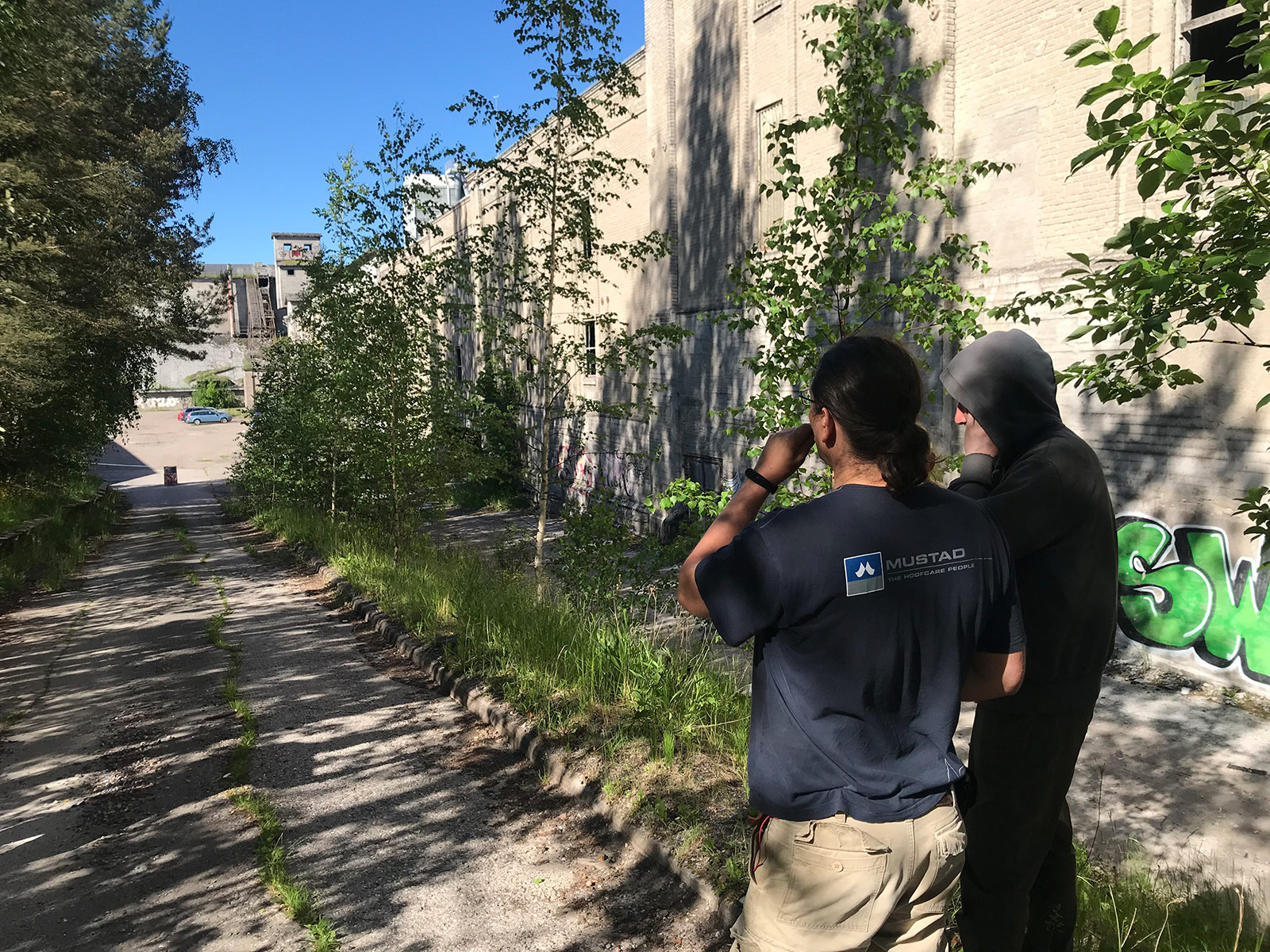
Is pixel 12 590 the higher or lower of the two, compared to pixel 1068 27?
lower

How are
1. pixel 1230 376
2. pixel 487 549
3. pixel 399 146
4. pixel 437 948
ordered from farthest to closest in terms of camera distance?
pixel 487 549, pixel 399 146, pixel 1230 376, pixel 437 948

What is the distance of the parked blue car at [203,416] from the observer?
212ft

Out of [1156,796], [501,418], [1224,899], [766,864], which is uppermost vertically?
[501,418]

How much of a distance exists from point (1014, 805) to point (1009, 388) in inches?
46.7

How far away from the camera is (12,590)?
13234 millimetres

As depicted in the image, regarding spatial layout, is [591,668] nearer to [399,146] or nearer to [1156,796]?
[1156,796]

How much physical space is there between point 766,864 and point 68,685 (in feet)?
26.7

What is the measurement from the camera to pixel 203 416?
64750mm

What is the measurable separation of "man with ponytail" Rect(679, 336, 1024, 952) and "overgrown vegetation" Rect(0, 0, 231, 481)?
696cm

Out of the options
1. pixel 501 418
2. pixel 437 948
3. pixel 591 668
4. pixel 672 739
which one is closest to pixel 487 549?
pixel 501 418

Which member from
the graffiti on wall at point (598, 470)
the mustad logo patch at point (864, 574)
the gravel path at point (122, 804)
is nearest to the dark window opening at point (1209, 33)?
the mustad logo patch at point (864, 574)

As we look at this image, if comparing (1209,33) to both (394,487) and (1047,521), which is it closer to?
(1047,521)

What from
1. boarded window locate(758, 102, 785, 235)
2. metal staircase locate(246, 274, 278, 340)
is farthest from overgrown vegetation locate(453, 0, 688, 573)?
metal staircase locate(246, 274, 278, 340)

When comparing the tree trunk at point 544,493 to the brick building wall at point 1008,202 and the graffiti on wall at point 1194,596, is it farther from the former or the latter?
the graffiti on wall at point 1194,596
